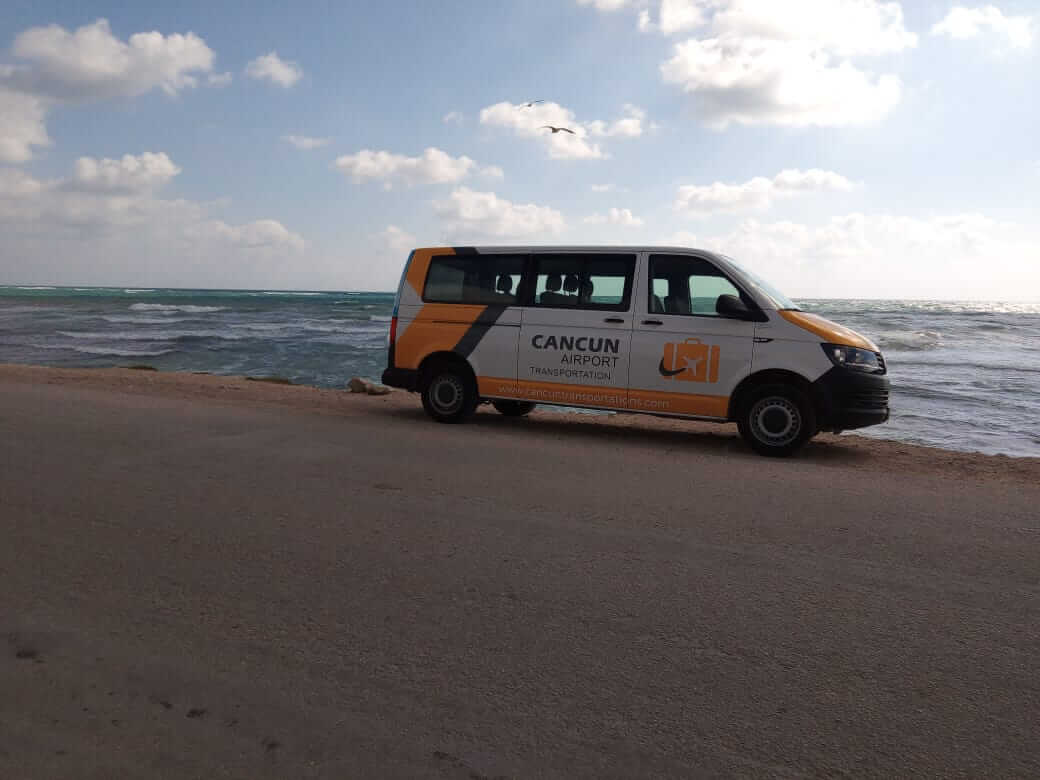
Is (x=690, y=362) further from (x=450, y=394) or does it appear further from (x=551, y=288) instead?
(x=450, y=394)

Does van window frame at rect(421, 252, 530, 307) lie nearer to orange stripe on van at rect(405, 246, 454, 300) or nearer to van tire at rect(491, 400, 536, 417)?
orange stripe on van at rect(405, 246, 454, 300)

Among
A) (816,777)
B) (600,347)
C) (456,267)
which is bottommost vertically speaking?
(816,777)

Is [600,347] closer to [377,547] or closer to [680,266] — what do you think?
[680,266]

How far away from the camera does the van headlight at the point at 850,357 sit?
24.5ft

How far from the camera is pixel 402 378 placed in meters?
9.41

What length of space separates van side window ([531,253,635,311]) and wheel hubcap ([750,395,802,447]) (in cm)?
176

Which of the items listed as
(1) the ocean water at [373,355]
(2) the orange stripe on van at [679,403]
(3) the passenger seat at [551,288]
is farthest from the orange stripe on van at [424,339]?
(1) the ocean water at [373,355]

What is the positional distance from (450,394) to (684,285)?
2.97 m

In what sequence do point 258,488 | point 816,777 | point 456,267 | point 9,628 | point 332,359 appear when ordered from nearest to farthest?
point 816,777 < point 9,628 < point 258,488 < point 456,267 < point 332,359

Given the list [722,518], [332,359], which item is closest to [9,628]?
[722,518]

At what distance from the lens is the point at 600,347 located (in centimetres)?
830

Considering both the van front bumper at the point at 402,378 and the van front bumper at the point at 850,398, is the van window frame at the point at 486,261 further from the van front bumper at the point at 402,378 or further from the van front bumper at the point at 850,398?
the van front bumper at the point at 850,398

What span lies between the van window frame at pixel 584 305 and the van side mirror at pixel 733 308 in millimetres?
952

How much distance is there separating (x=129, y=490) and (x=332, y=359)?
50.7ft
